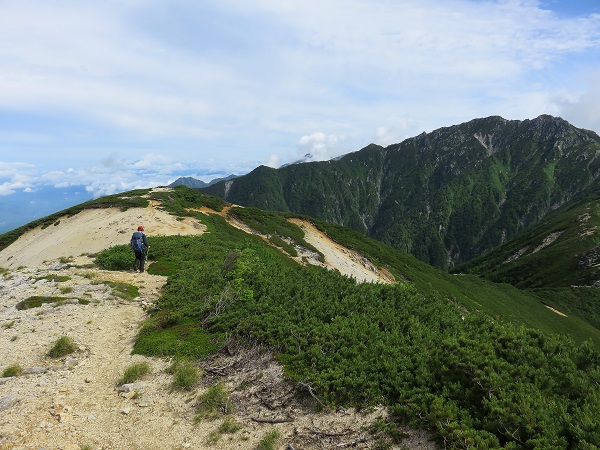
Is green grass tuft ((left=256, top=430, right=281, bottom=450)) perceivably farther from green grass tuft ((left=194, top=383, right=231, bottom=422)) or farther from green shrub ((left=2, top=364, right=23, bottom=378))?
green shrub ((left=2, top=364, right=23, bottom=378))

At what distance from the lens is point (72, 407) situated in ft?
31.7

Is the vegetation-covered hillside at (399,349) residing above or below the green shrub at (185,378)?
above

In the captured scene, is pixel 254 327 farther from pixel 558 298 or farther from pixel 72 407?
pixel 558 298

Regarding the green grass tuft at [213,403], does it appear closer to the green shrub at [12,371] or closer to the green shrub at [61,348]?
the green shrub at [61,348]

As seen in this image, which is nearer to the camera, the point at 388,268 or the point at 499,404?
the point at 499,404

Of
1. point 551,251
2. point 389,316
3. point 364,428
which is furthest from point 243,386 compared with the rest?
point 551,251

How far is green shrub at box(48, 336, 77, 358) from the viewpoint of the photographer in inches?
492

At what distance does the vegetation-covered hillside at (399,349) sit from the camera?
23.4 ft

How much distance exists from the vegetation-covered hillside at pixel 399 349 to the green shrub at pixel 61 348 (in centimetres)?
241

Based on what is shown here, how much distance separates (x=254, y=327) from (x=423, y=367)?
618 cm

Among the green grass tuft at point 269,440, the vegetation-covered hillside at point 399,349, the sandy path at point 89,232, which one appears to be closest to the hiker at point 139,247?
the vegetation-covered hillside at point 399,349

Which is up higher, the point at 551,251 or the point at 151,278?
the point at 151,278

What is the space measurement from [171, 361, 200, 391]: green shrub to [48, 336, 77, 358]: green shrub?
4.77 metres

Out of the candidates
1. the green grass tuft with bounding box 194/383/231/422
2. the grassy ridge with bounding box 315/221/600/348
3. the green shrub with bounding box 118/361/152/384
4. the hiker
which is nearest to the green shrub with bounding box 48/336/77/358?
the green shrub with bounding box 118/361/152/384
